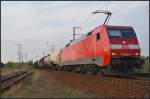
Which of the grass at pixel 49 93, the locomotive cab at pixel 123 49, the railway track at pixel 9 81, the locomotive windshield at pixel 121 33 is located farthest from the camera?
the locomotive windshield at pixel 121 33

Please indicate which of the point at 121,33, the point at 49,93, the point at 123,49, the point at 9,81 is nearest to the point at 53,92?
the point at 49,93

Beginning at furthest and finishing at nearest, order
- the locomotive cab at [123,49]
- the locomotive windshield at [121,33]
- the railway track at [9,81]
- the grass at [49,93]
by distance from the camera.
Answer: the locomotive windshield at [121,33]
the railway track at [9,81]
the locomotive cab at [123,49]
the grass at [49,93]

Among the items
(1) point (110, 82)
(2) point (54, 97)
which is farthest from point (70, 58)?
(2) point (54, 97)

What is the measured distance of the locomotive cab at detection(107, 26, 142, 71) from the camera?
21375 millimetres

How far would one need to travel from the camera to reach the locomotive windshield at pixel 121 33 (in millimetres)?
22627

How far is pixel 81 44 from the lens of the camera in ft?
100

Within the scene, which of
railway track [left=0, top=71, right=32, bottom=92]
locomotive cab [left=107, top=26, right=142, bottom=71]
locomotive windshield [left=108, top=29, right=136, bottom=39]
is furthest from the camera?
locomotive windshield [left=108, top=29, right=136, bottom=39]

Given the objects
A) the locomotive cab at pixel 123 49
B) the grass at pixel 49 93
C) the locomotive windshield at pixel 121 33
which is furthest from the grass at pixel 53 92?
the locomotive windshield at pixel 121 33

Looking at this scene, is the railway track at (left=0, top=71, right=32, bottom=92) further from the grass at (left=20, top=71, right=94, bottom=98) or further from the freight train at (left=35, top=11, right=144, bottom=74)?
the freight train at (left=35, top=11, right=144, bottom=74)

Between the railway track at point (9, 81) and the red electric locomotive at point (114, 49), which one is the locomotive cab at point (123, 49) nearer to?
the red electric locomotive at point (114, 49)

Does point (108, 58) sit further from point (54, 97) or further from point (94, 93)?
point (54, 97)

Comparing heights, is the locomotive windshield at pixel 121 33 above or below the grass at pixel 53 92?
→ above

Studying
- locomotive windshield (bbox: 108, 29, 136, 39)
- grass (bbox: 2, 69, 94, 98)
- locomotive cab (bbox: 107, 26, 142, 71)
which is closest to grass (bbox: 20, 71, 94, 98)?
grass (bbox: 2, 69, 94, 98)

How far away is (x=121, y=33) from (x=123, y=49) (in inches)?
59.1
